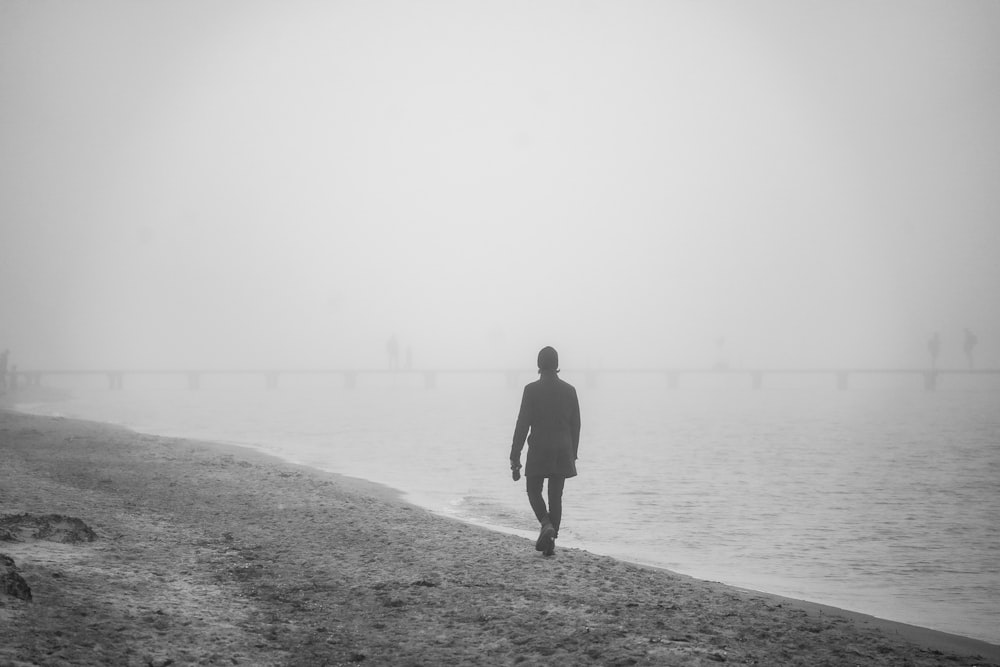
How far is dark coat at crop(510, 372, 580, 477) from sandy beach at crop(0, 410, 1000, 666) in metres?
1.26

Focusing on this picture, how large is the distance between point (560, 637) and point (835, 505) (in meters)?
16.4

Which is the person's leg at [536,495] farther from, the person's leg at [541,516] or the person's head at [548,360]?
the person's head at [548,360]

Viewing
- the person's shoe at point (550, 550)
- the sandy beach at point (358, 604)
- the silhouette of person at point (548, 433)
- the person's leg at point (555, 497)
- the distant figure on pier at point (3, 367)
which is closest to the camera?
the sandy beach at point (358, 604)

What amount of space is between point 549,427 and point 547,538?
1.51 meters

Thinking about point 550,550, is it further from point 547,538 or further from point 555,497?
point 555,497

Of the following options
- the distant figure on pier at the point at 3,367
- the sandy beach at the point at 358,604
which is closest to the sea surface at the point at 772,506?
the sandy beach at the point at 358,604

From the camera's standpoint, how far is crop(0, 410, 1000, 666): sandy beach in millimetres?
5832

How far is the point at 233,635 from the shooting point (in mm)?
6070

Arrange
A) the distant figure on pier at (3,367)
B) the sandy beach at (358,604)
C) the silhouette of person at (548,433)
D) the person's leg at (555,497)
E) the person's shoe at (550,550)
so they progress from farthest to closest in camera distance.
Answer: the distant figure on pier at (3,367)
the person's shoe at (550,550)
the person's leg at (555,497)
the silhouette of person at (548,433)
the sandy beach at (358,604)

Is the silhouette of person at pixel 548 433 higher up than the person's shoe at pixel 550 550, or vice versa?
the silhouette of person at pixel 548 433

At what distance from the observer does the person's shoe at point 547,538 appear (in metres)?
9.54

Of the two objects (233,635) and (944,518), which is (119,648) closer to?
(233,635)

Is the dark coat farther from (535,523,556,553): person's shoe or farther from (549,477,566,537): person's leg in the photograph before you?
(535,523,556,553): person's shoe

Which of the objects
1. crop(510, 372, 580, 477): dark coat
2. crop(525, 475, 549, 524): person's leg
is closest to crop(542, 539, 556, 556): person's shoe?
crop(525, 475, 549, 524): person's leg
